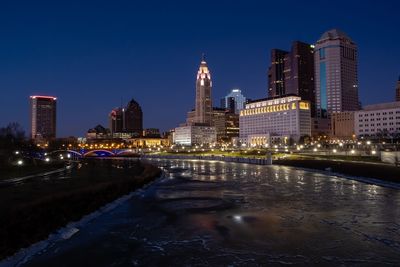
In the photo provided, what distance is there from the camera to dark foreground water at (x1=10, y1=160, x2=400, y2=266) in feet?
39.2

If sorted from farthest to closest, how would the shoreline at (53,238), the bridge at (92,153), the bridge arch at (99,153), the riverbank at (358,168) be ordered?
the bridge arch at (99,153), the bridge at (92,153), the riverbank at (358,168), the shoreline at (53,238)

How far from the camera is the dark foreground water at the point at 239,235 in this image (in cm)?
1195

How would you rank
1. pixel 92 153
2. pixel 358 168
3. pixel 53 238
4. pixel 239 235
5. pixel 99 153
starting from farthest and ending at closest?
pixel 99 153
pixel 92 153
pixel 358 168
pixel 239 235
pixel 53 238

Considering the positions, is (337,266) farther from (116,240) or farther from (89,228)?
(89,228)

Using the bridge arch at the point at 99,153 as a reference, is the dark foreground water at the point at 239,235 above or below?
below

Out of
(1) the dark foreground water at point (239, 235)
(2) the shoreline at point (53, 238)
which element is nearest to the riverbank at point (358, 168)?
(1) the dark foreground water at point (239, 235)

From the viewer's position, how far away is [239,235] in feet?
49.7

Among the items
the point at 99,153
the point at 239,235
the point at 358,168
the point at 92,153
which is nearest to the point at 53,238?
the point at 239,235

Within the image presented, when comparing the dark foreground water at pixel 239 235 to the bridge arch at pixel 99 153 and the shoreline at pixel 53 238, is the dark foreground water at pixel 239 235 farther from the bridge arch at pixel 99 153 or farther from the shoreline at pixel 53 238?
the bridge arch at pixel 99 153

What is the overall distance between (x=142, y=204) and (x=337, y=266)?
1542cm

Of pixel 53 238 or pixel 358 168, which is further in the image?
pixel 358 168

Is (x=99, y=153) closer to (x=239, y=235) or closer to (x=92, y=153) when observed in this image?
(x=92, y=153)

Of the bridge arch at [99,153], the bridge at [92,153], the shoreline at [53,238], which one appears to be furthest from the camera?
the bridge arch at [99,153]

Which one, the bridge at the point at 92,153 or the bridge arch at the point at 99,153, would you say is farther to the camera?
the bridge arch at the point at 99,153
